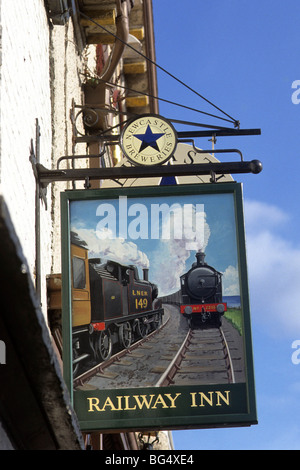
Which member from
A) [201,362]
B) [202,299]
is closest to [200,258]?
[202,299]

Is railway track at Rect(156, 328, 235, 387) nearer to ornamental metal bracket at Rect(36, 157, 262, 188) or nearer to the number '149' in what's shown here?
the number '149'

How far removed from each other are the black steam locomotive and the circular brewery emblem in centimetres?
118

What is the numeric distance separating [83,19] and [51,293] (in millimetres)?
5247

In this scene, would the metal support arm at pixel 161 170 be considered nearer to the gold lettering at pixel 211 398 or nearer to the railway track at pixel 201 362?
the railway track at pixel 201 362

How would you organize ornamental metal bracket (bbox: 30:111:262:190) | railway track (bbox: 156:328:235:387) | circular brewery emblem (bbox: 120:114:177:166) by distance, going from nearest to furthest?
railway track (bbox: 156:328:235:387), ornamental metal bracket (bbox: 30:111:262:190), circular brewery emblem (bbox: 120:114:177:166)

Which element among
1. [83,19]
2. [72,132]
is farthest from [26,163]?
[83,19]


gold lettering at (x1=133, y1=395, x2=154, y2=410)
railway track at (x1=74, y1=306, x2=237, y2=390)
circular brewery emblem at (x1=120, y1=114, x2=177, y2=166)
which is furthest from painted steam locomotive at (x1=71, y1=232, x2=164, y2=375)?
circular brewery emblem at (x1=120, y1=114, x2=177, y2=166)

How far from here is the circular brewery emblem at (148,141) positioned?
805cm

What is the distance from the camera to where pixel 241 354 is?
723cm

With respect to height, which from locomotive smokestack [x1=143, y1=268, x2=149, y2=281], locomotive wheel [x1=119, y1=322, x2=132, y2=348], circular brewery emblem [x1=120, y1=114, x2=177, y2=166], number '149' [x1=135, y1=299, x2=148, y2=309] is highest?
circular brewery emblem [x1=120, y1=114, x2=177, y2=166]

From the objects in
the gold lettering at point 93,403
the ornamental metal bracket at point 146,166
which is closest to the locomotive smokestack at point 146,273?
the ornamental metal bracket at point 146,166

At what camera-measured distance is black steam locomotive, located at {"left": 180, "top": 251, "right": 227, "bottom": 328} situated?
7273 mm

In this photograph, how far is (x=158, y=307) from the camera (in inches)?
292

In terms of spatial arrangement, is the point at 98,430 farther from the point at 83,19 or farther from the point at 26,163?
the point at 83,19
